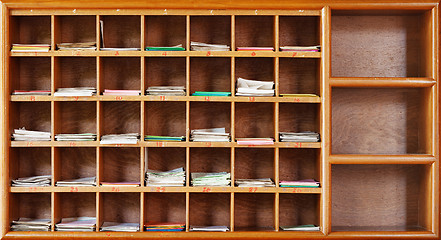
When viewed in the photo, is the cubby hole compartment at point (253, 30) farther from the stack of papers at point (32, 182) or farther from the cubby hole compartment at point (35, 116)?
the stack of papers at point (32, 182)

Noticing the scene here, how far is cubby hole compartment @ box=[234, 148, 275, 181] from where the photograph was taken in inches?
135

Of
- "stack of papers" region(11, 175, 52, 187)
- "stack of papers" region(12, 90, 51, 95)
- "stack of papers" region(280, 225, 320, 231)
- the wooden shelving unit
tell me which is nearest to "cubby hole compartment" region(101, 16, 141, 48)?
the wooden shelving unit

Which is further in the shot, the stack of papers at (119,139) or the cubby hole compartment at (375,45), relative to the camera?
the cubby hole compartment at (375,45)

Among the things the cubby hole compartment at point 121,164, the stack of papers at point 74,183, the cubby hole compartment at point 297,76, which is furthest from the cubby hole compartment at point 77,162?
the cubby hole compartment at point 297,76

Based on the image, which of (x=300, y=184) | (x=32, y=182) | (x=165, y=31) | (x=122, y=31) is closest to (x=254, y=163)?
(x=300, y=184)

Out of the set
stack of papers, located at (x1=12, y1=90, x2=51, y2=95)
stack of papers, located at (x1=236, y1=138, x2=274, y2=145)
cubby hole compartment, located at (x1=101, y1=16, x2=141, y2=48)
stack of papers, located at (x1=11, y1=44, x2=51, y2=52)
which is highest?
cubby hole compartment, located at (x1=101, y1=16, x2=141, y2=48)

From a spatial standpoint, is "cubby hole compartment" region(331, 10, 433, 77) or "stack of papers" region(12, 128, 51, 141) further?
"cubby hole compartment" region(331, 10, 433, 77)

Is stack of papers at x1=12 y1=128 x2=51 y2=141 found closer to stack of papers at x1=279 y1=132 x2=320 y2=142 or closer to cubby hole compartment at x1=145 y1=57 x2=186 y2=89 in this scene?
cubby hole compartment at x1=145 y1=57 x2=186 y2=89

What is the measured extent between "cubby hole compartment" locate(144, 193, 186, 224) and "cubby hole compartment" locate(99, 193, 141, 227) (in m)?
0.11

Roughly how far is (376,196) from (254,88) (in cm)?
131

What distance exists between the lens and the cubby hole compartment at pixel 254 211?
3432 millimetres

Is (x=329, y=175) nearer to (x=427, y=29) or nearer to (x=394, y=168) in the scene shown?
(x=394, y=168)

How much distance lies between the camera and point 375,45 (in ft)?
11.4

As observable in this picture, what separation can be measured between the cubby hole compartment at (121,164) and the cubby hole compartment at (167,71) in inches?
23.0
